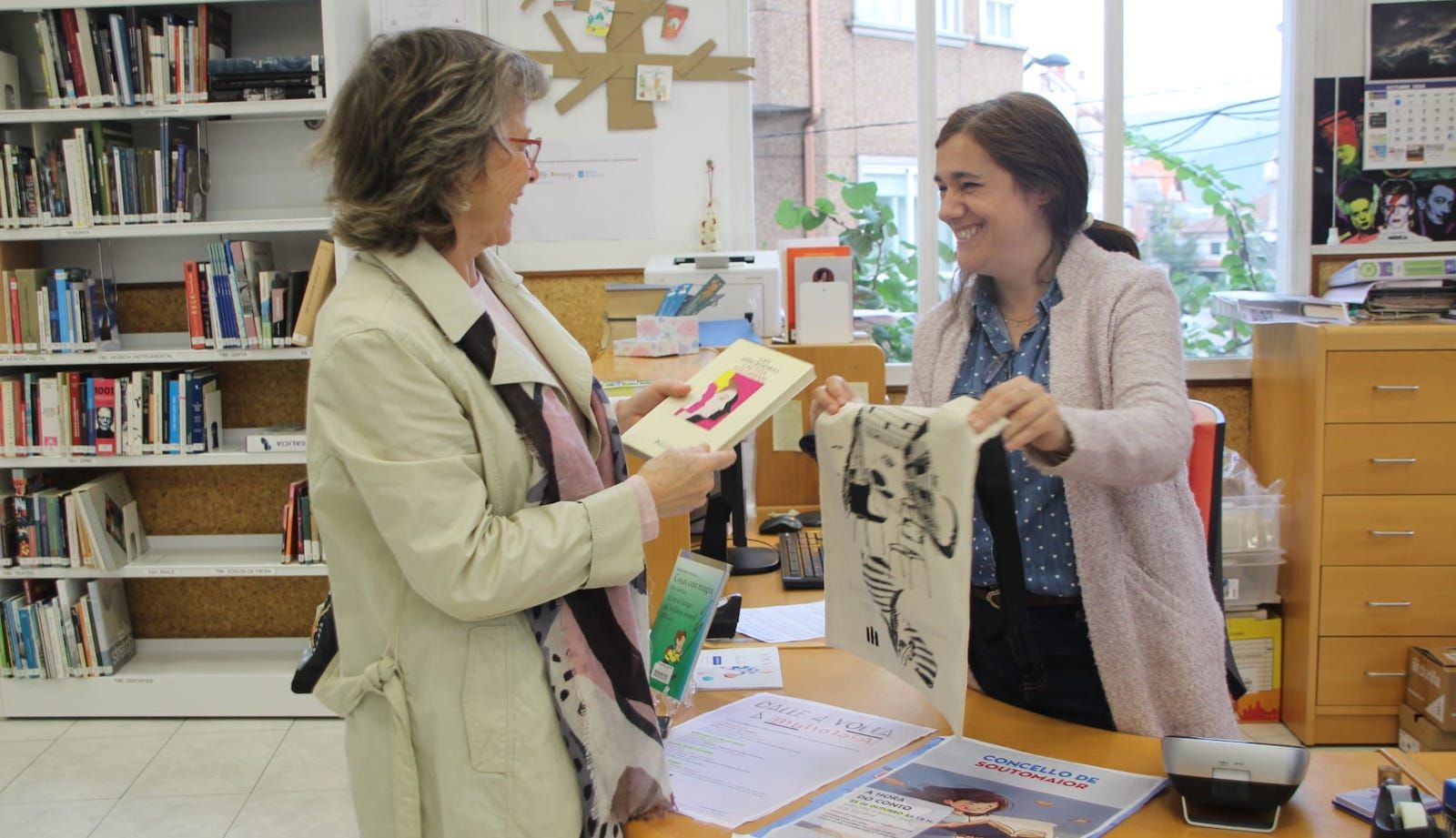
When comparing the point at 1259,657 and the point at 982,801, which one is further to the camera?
the point at 1259,657

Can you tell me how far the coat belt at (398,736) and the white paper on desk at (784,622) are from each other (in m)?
0.77

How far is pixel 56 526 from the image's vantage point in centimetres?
360

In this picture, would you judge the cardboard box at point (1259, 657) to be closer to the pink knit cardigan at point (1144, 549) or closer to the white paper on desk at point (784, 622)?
the white paper on desk at point (784, 622)

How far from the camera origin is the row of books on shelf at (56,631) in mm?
3635

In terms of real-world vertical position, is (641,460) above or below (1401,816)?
above

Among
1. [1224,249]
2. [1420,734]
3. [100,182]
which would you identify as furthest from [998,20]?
[100,182]

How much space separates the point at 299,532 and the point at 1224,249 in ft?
10.6

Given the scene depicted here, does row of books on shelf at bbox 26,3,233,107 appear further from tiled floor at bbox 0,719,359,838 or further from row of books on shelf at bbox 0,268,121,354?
tiled floor at bbox 0,719,359,838

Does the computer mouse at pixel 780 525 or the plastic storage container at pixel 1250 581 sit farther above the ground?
the computer mouse at pixel 780 525

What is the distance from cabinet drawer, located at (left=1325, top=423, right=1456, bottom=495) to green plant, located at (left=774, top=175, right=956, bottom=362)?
1354mm

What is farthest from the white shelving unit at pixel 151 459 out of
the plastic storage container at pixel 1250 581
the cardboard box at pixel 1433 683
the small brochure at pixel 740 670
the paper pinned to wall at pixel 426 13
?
the cardboard box at pixel 1433 683

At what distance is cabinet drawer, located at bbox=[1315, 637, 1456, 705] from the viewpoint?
3.23 meters

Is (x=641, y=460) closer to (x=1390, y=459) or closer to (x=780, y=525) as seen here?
(x=780, y=525)

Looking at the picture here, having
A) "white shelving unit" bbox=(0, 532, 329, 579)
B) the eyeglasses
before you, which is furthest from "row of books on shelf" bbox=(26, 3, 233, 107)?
the eyeglasses
